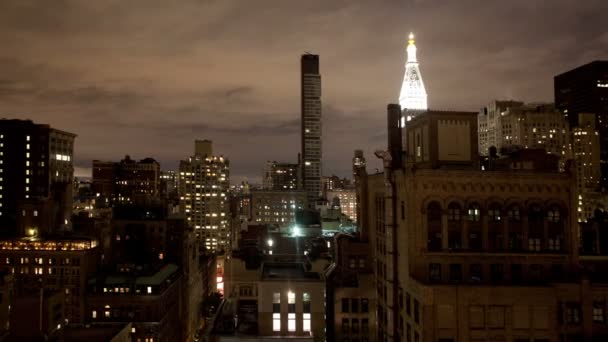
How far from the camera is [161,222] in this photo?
133 meters

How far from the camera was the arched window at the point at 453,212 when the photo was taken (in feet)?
132

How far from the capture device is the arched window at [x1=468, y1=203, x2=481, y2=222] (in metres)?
40.5

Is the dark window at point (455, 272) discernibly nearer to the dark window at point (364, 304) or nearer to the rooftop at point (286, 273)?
the rooftop at point (286, 273)

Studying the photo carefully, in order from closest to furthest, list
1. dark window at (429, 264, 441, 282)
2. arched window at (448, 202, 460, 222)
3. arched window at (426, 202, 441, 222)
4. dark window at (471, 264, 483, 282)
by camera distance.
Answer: dark window at (471, 264, 483, 282) < dark window at (429, 264, 441, 282) < arched window at (426, 202, 441, 222) < arched window at (448, 202, 460, 222)

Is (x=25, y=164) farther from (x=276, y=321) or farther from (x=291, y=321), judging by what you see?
(x=291, y=321)

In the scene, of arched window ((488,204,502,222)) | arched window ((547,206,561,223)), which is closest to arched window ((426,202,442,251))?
arched window ((488,204,502,222))

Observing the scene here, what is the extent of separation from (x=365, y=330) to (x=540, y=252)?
21668mm

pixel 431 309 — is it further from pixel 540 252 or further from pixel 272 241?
pixel 272 241

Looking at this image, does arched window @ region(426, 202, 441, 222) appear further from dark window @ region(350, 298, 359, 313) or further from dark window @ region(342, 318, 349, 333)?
dark window @ region(342, 318, 349, 333)

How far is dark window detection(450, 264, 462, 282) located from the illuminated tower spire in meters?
97.3

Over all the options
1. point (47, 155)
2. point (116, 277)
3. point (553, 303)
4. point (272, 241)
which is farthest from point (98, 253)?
point (553, 303)

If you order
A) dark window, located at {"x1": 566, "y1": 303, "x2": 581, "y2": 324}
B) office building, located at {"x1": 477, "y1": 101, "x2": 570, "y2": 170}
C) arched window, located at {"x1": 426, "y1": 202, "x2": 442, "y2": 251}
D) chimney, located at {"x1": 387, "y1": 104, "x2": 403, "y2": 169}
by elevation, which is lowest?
dark window, located at {"x1": 566, "y1": 303, "x2": 581, "y2": 324}

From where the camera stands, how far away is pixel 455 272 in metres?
39.8

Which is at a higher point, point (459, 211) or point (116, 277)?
point (459, 211)
